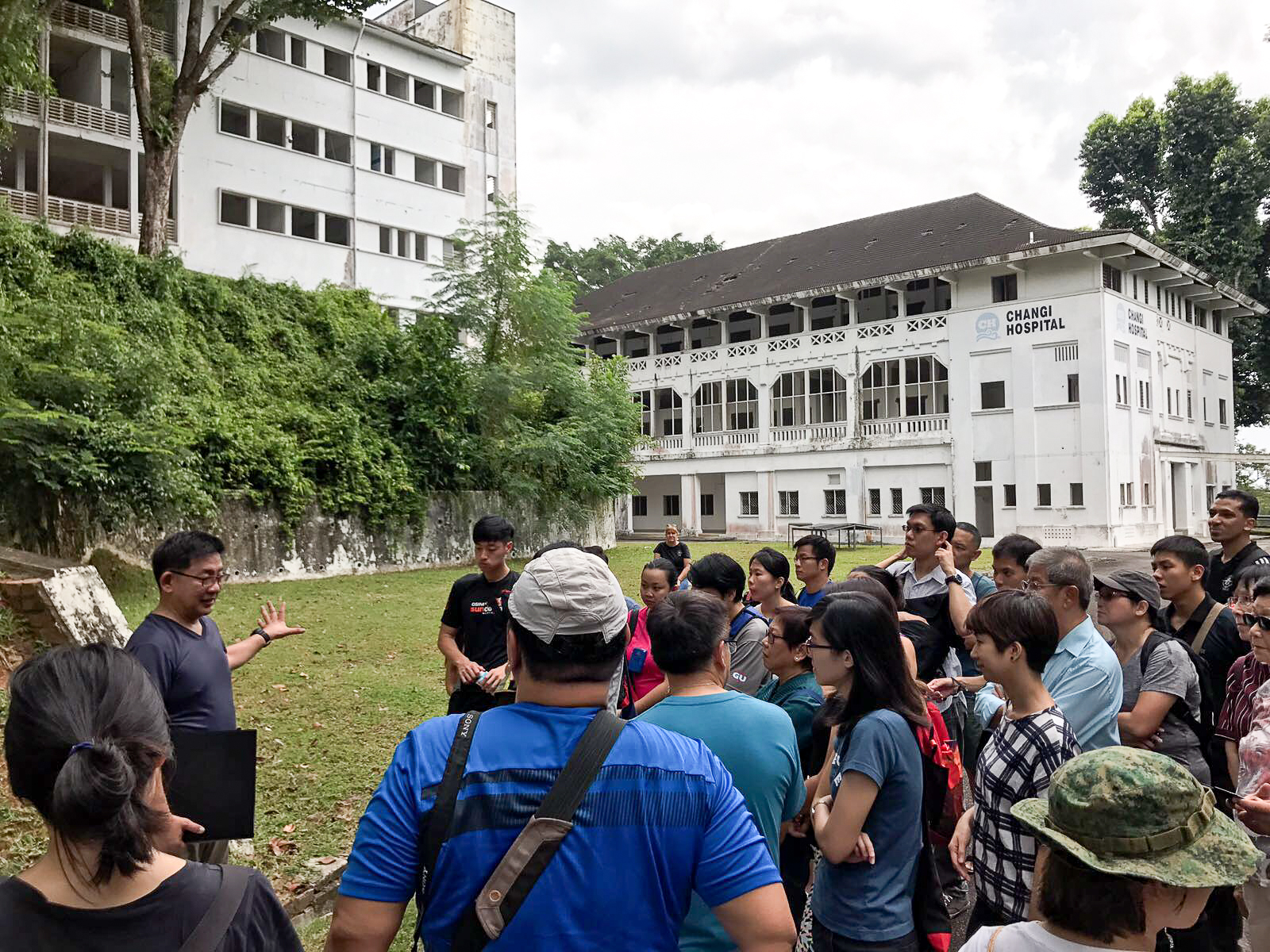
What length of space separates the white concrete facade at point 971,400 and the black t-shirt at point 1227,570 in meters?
26.4

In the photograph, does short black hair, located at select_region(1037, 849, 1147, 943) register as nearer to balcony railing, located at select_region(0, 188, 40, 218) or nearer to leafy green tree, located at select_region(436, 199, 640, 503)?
leafy green tree, located at select_region(436, 199, 640, 503)

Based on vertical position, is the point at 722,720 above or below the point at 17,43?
below

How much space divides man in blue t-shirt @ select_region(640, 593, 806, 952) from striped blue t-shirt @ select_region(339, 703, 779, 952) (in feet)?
2.50

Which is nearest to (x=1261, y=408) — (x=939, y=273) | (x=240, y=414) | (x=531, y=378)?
(x=939, y=273)

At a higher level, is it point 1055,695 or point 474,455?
point 474,455

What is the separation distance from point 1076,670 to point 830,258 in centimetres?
3673

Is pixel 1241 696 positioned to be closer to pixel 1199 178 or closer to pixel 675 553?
pixel 675 553

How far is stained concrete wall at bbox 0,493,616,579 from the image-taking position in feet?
52.0

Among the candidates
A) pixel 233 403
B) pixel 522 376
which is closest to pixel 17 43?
pixel 233 403

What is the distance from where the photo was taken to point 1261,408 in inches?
1693

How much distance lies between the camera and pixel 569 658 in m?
1.99

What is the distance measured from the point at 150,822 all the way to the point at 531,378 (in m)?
23.3

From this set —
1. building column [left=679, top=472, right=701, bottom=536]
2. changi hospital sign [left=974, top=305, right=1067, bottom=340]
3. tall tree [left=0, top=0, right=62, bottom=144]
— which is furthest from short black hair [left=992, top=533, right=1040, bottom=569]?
building column [left=679, top=472, right=701, bottom=536]

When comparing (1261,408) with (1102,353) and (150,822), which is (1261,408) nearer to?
(1102,353)
